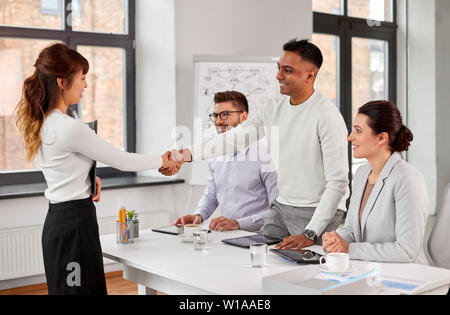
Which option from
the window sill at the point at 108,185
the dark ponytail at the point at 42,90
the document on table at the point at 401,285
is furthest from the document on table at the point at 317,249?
the window sill at the point at 108,185

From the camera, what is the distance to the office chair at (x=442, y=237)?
2523 millimetres

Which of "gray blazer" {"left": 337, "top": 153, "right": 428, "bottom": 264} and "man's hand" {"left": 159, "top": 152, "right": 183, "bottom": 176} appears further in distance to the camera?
"man's hand" {"left": 159, "top": 152, "right": 183, "bottom": 176}

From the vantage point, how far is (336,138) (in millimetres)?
2602

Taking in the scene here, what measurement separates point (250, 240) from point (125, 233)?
57 centimetres

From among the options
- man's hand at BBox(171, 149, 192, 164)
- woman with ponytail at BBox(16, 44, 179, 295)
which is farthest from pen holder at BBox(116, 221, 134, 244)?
man's hand at BBox(171, 149, 192, 164)

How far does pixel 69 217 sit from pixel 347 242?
3.69 ft

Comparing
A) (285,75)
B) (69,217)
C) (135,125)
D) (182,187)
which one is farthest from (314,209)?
(135,125)

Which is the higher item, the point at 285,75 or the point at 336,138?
the point at 285,75

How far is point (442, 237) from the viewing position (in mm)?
2531

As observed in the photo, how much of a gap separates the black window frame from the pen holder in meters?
2.30

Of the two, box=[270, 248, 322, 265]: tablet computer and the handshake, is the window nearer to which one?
the handshake

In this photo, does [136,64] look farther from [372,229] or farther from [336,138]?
[372,229]

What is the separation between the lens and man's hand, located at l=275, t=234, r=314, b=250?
2.37 meters

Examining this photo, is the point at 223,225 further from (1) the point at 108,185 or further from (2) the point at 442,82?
(1) the point at 108,185
